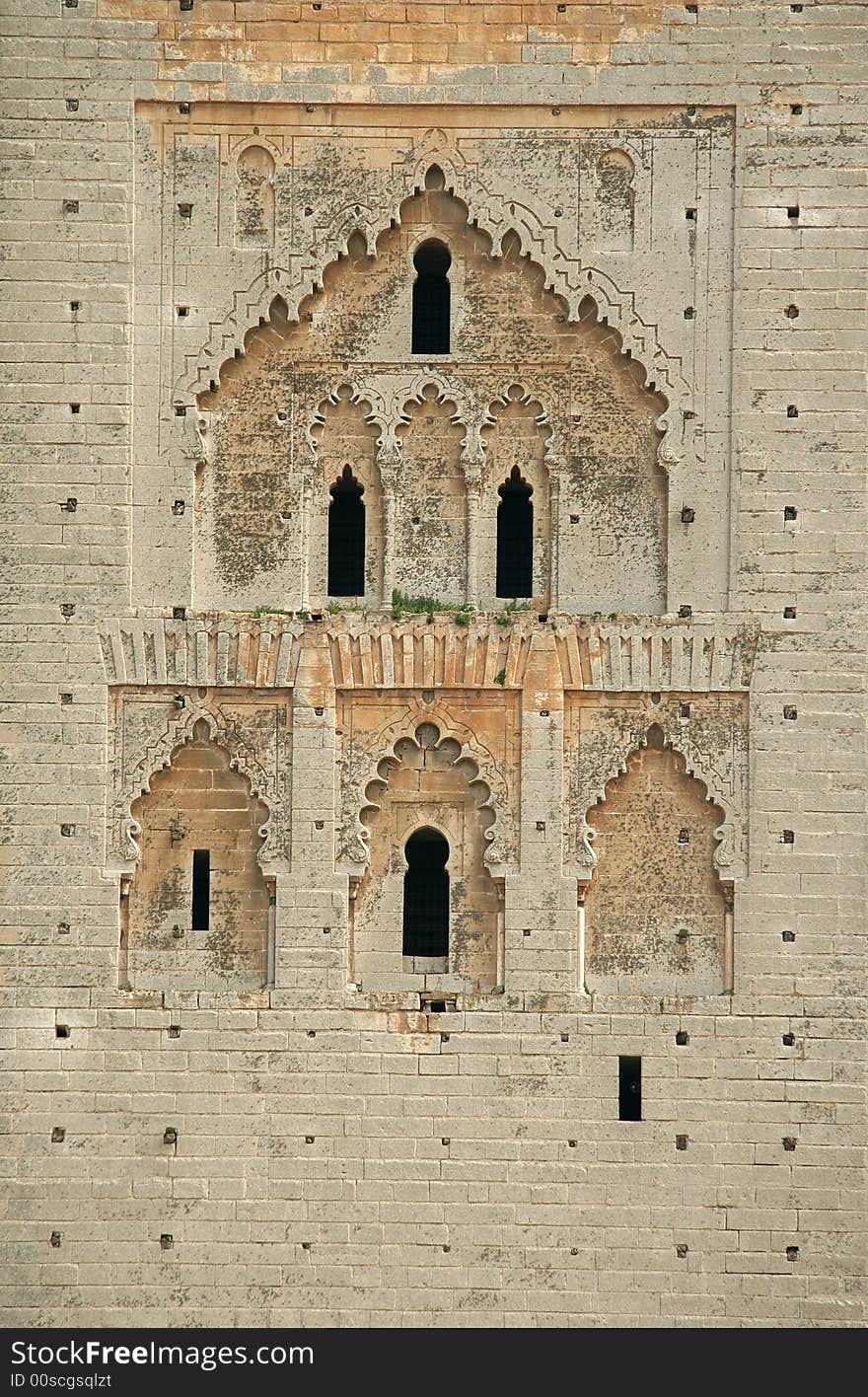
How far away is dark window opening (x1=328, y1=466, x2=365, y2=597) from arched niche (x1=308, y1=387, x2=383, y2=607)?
3cm

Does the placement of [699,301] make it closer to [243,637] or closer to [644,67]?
[644,67]

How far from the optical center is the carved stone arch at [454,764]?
14938 millimetres

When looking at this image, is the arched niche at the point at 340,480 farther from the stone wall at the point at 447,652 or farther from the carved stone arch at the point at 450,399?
the carved stone arch at the point at 450,399

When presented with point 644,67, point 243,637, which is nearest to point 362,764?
point 243,637

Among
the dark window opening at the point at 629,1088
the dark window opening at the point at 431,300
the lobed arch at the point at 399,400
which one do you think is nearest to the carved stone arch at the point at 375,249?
the dark window opening at the point at 431,300

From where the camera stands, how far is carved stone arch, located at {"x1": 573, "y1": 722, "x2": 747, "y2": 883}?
14.9 meters

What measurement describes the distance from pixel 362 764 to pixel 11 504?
2.85 m

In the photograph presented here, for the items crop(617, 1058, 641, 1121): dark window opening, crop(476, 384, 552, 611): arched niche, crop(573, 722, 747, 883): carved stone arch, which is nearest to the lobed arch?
crop(476, 384, 552, 611): arched niche

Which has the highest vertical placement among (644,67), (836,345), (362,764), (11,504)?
(644,67)

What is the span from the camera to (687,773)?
49.1 ft

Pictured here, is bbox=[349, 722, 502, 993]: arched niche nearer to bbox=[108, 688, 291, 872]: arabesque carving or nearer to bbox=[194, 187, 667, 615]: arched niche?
bbox=[108, 688, 291, 872]: arabesque carving

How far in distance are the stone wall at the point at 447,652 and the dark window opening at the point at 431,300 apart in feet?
0.61

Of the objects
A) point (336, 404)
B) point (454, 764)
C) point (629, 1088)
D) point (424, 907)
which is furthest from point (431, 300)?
point (629, 1088)

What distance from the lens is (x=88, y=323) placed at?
15.1 metres
